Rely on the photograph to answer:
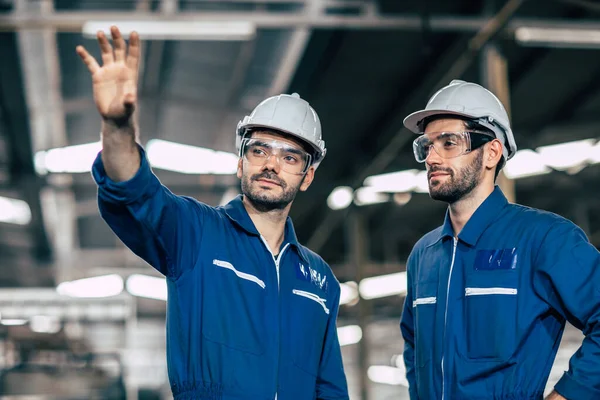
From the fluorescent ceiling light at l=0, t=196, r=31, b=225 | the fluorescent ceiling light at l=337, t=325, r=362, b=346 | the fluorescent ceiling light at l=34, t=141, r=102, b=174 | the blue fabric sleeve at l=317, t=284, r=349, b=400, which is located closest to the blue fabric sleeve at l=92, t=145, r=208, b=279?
the blue fabric sleeve at l=317, t=284, r=349, b=400

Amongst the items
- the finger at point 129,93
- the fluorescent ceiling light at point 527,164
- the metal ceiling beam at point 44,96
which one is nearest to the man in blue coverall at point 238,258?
the finger at point 129,93

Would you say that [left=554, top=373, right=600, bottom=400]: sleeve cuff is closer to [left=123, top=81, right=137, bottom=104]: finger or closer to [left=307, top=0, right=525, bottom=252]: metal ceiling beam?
[left=123, top=81, right=137, bottom=104]: finger

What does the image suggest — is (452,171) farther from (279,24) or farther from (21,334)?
(21,334)

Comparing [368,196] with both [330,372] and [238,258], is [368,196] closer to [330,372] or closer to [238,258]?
[330,372]

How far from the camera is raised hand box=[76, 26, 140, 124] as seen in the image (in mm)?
2855

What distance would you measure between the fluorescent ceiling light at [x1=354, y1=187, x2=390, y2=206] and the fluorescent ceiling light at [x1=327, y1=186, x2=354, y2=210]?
0.46 feet

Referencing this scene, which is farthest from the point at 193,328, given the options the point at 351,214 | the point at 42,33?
the point at 351,214

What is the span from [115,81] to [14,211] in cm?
1550

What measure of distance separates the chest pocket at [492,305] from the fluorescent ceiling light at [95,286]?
1964 cm

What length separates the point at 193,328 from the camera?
11.3 feet

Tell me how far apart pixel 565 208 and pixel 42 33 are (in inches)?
465

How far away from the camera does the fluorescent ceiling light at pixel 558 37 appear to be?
8.98 meters

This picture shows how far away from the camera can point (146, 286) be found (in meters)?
23.5

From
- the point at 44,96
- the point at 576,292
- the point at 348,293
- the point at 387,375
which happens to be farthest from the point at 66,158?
the point at 387,375
